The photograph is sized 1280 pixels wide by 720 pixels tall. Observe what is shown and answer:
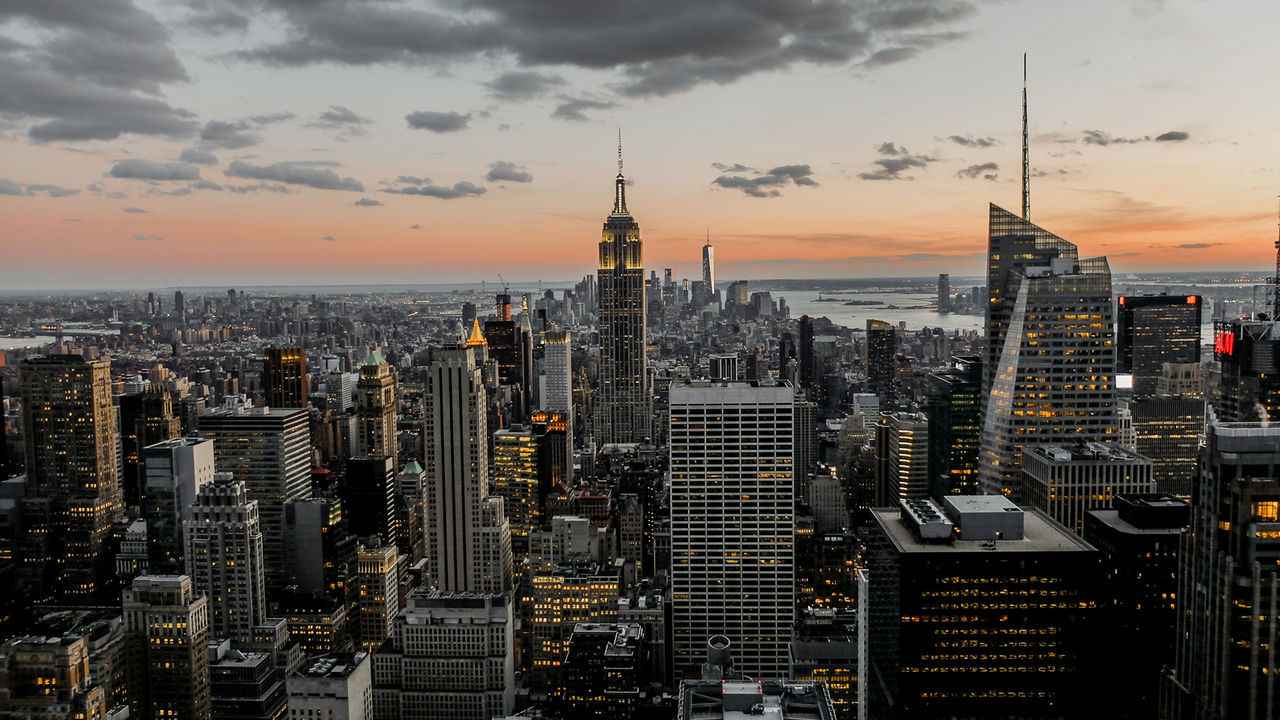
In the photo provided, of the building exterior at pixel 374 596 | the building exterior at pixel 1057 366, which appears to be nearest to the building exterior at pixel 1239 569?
the building exterior at pixel 1057 366

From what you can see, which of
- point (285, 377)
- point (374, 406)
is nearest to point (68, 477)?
point (285, 377)

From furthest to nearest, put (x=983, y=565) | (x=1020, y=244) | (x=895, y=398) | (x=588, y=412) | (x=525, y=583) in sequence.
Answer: (x=588, y=412)
(x=895, y=398)
(x=525, y=583)
(x=1020, y=244)
(x=983, y=565)

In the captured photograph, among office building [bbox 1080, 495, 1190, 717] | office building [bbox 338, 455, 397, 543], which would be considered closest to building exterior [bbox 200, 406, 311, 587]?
office building [bbox 338, 455, 397, 543]

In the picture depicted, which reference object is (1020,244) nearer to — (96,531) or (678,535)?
(678,535)

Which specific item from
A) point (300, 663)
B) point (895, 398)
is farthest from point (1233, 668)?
point (895, 398)

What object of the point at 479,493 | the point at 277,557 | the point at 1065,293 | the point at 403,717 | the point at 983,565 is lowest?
the point at 403,717

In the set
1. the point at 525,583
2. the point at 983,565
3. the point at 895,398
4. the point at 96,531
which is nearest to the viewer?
the point at 983,565
